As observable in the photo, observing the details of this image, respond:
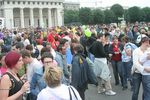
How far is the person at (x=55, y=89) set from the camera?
15.4 ft

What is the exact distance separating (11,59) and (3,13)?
10823 cm

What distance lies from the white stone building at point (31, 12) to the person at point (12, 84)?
103 meters

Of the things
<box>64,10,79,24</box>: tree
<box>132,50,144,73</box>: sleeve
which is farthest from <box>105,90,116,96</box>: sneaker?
<box>64,10,79,24</box>: tree

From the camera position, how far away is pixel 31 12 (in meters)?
118

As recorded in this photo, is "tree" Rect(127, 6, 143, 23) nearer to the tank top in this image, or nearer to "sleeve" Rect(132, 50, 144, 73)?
"sleeve" Rect(132, 50, 144, 73)

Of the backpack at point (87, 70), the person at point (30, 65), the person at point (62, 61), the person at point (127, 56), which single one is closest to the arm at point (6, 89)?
the person at point (30, 65)

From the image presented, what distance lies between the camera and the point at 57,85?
15.6 ft

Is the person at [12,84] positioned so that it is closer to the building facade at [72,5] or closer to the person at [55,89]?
the person at [55,89]

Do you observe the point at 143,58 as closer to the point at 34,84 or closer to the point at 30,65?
the point at 30,65

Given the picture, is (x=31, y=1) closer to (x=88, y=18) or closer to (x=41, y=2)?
(x=41, y=2)

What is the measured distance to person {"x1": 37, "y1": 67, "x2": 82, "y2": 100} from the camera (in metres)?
4.70

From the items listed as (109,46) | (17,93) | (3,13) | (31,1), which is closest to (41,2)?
(31,1)

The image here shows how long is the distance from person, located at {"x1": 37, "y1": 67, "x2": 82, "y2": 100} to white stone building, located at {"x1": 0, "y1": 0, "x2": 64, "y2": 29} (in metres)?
104

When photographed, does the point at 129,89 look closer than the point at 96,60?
No
